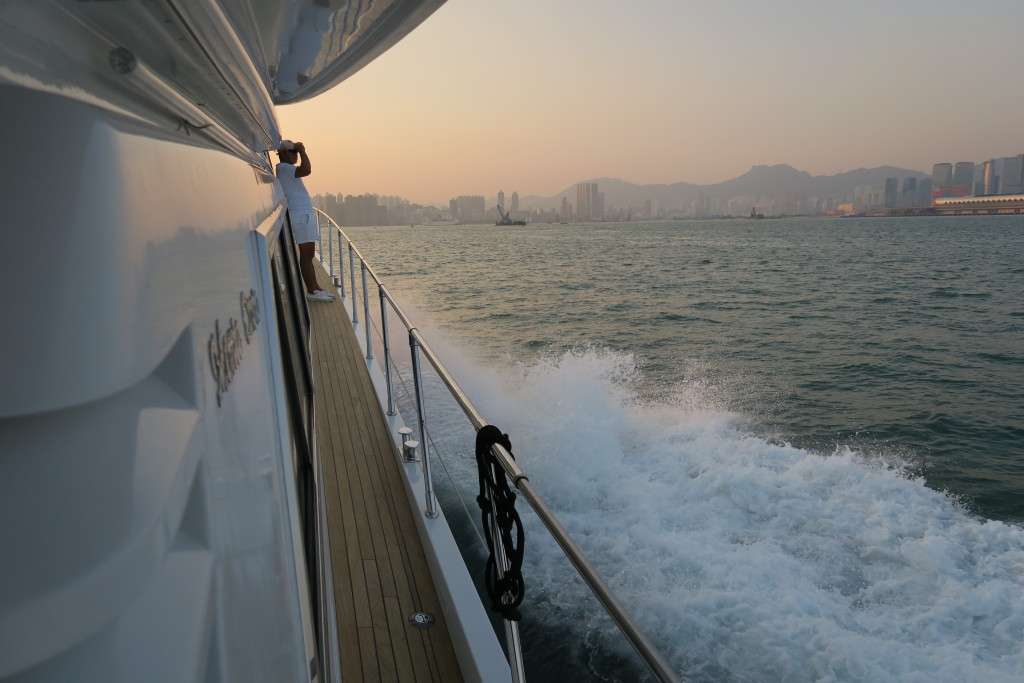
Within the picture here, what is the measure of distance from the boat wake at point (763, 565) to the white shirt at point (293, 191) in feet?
8.62

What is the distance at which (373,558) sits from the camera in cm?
223

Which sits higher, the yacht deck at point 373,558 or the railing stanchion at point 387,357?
the railing stanchion at point 387,357

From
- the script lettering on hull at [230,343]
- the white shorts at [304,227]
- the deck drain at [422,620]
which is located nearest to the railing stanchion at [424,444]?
the deck drain at [422,620]

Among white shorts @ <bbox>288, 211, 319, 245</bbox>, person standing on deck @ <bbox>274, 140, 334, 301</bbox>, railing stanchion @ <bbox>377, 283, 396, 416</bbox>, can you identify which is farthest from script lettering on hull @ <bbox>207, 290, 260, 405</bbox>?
white shorts @ <bbox>288, 211, 319, 245</bbox>

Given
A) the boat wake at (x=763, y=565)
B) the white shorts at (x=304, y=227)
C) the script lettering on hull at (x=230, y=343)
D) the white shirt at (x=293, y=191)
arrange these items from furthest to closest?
the white shorts at (x=304, y=227), the white shirt at (x=293, y=191), the boat wake at (x=763, y=565), the script lettering on hull at (x=230, y=343)

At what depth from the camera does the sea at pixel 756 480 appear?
3154mm

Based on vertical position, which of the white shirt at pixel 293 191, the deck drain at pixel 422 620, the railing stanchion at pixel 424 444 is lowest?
the deck drain at pixel 422 620

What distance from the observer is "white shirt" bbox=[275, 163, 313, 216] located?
517 cm

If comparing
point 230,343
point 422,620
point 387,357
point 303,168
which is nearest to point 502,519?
point 230,343

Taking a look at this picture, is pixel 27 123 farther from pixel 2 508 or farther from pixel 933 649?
pixel 933 649

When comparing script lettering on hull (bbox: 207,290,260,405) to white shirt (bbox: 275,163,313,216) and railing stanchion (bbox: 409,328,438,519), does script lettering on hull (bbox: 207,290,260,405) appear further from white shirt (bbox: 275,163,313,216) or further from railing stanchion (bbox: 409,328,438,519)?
white shirt (bbox: 275,163,313,216)

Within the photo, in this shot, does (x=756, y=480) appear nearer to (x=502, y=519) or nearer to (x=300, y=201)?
(x=502, y=519)

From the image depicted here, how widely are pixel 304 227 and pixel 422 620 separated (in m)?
4.56

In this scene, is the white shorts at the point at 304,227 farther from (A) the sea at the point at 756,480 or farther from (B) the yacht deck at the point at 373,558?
(B) the yacht deck at the point at 373,558
